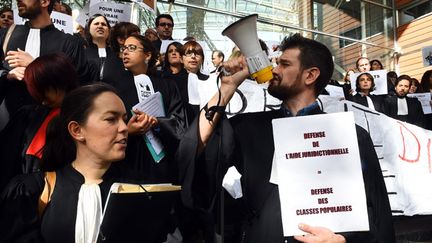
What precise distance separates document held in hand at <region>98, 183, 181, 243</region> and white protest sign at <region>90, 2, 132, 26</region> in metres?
3.92

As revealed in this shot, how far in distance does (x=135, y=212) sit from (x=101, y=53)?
111 inches

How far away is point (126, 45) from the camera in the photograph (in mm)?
3578

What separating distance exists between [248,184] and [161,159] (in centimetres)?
75

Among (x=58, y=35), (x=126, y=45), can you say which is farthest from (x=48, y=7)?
(x=126, y=45)

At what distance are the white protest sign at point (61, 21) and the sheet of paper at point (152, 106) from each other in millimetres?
2187

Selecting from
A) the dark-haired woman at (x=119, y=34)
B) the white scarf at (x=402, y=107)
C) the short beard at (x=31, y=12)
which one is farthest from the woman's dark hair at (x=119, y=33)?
the white scarf at (x=402, y=107)

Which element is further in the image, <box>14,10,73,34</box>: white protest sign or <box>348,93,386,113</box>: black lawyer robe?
<box>348,93,386,113</box>: black lawyer robe

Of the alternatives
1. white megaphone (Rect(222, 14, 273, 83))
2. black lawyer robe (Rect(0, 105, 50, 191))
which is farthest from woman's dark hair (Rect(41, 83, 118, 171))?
white megaphone (Rect(222, 14, 273, 83))

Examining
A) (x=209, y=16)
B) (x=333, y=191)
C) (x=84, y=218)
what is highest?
(x=209, y=16)

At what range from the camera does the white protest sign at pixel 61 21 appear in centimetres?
443

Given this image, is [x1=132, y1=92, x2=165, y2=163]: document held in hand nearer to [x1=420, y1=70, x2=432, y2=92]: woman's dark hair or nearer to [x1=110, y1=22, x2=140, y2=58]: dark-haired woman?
[x1=110, y1=22, x2=140, y2=58]: dark-haired woman

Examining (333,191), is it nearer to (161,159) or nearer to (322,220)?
(322,220)

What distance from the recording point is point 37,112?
2.52 meters

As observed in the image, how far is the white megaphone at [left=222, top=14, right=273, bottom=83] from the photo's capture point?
186cm
